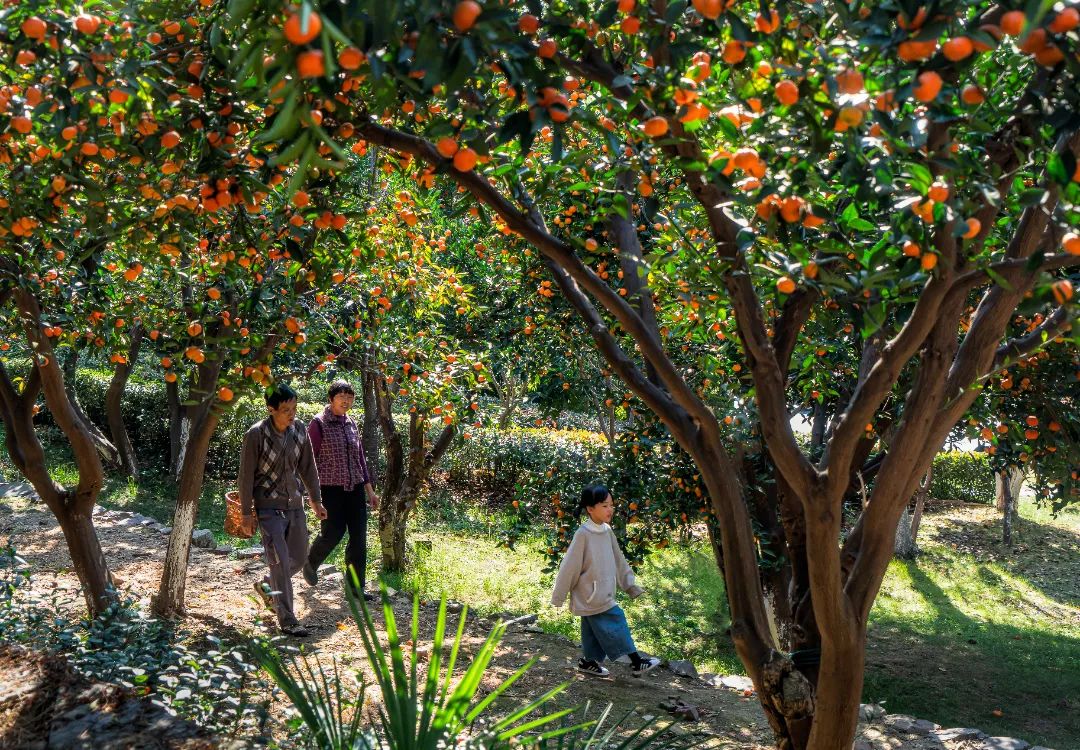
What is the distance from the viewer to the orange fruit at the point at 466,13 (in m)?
1.68

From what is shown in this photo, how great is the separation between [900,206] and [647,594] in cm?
794

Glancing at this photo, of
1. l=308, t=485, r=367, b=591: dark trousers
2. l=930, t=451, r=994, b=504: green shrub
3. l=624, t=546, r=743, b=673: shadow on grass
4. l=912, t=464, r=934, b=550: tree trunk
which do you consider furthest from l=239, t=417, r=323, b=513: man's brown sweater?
l=930, t=451, r=994, b=504: green shrub

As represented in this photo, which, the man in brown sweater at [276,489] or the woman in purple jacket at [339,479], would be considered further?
the woman in purple jacket at [339,479]

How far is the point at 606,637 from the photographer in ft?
17.4

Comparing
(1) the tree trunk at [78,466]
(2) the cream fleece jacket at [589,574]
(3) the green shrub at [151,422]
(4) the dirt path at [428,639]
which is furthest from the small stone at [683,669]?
(3) the green shrub at [151,422]

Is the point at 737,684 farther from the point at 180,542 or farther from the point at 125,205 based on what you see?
the point at 125,205

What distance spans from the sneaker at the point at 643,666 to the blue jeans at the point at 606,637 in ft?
0.38

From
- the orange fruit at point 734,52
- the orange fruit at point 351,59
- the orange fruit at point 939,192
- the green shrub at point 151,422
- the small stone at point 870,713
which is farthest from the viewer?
the green shrub at point 151,422

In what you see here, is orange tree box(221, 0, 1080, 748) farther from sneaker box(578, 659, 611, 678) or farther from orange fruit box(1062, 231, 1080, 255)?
sneaker box(578, 659, 611, 678)

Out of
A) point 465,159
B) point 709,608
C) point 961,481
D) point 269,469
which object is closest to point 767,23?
point 465,159

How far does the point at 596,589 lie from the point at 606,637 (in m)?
0.28

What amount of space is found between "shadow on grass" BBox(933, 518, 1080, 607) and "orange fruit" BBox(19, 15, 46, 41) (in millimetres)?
11515

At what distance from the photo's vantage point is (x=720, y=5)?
2008 millimetres

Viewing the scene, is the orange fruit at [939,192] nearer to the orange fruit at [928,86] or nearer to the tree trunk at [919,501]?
the orange fruit at [928,86]
